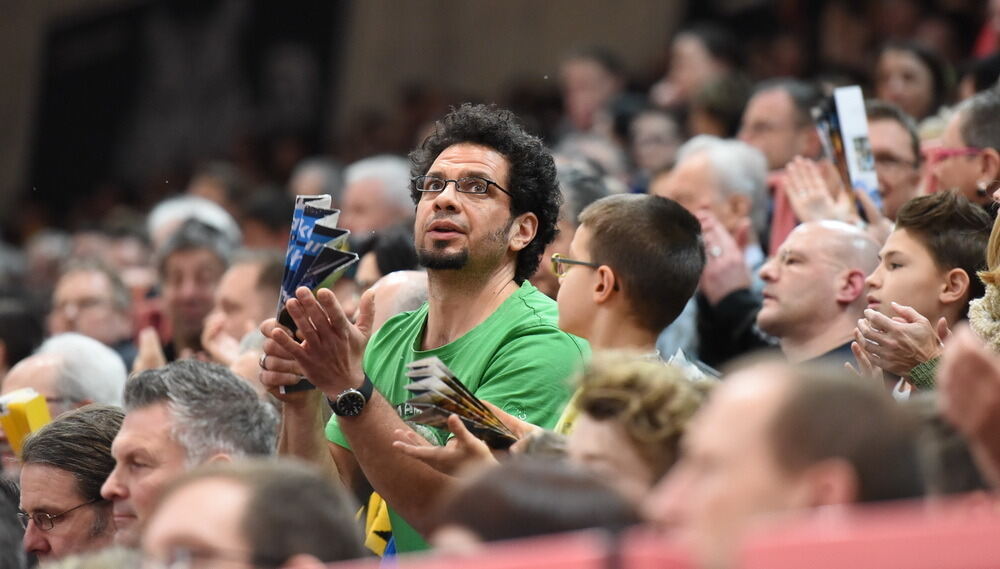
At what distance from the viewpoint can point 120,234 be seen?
355 inches

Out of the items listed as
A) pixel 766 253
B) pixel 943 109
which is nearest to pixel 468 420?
pixel 766 253

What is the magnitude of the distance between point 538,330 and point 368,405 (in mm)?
564

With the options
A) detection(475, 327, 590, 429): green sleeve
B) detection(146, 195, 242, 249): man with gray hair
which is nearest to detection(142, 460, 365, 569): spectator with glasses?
detection(475, 327, 590, 429): green sleeve

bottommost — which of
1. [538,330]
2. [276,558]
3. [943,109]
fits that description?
[276,558]

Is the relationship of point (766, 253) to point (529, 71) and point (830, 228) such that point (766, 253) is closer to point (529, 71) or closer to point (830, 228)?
point (830, 228)

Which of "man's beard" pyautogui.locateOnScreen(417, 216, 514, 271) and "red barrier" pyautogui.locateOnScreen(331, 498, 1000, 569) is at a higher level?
"man's beard" pyautogui.locateOnScreen(417, 216, 514, 271)

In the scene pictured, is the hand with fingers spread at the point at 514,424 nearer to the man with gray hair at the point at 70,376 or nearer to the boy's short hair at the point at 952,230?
the boy's short hair at the point at 952,230

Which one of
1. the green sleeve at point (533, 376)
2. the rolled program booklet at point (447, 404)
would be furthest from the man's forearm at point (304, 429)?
the rolled program booklet at point (447, 404)

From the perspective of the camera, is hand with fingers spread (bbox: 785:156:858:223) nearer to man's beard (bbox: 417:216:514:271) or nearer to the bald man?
the bald man

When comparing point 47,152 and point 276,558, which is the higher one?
point 47,152

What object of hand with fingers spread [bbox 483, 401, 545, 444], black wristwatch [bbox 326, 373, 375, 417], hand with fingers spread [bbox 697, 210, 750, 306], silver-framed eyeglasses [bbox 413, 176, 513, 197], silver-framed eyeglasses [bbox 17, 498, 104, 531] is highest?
silver-framed eyeglasses [bbox 413, 176, 513, 197]

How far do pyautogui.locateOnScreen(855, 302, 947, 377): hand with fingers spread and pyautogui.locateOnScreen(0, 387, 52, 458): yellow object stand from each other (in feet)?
7.57

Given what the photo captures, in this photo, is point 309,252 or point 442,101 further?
point 442,101

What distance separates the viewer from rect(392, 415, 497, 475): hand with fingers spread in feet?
10.4
